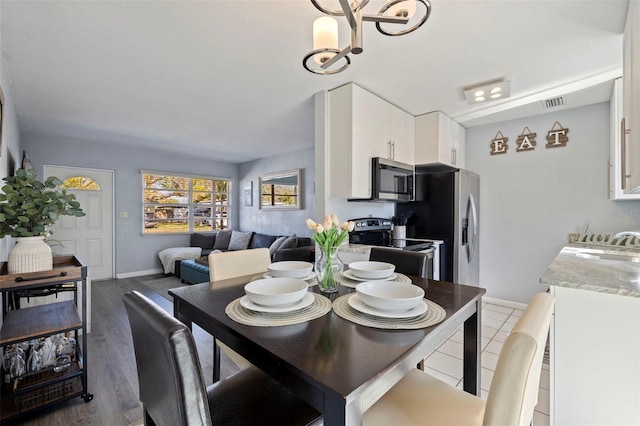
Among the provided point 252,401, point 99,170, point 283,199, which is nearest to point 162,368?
point 252,401

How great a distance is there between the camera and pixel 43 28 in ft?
5.97

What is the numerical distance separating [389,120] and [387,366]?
2.71 metres

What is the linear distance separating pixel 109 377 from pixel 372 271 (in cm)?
204

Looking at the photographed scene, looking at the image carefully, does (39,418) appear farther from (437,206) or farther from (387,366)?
(437,206)

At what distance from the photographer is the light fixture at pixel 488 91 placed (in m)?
2.51

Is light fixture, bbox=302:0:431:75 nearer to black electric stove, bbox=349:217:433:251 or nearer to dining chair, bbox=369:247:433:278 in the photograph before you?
dining chair, bbox=369:247:433:278

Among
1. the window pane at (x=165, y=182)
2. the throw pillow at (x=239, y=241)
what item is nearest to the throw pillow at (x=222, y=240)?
the throw pillow at (x=239, y=241)

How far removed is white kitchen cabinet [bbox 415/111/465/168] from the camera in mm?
3234

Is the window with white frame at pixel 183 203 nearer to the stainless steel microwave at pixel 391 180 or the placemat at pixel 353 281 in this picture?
the stainless steel microwave at pixel 391 180

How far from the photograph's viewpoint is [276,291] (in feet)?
3.94

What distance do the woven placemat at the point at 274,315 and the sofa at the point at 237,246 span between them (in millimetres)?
2300

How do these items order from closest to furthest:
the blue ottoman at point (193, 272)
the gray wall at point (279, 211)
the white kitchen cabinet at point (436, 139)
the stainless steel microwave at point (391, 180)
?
the stainless steel microwave at point (391, 180) < the white kitchen cabinet at point (436, 139) < the blue ottoman at point (193, 272) < the gray wall at point (279, 211)

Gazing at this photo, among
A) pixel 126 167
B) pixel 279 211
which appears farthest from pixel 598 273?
pixel 126 167

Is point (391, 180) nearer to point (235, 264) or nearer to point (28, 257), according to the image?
point (235, 264)
